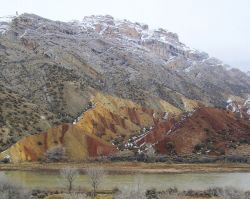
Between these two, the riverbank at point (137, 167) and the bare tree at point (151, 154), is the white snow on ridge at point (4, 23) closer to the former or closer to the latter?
the bare tree at point (151, 154)

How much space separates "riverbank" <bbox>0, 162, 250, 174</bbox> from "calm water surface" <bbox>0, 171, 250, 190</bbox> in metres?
2.90

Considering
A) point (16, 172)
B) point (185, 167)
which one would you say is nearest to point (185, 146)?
point (185, 167)

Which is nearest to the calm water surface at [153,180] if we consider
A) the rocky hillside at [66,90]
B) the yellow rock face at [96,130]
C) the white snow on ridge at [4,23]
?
the yellow rock face at [96,130]

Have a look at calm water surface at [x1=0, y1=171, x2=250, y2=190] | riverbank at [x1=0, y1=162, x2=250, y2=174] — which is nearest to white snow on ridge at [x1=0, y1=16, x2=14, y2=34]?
riverbank at [x1=0, y1=162, x2=250, y2=174]

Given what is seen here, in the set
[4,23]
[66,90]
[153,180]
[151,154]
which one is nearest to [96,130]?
[66,90]

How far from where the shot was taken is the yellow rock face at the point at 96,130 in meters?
83.1

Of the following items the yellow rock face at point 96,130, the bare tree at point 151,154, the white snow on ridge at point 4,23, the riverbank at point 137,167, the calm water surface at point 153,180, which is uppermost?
the white snow on ridge at point 4,23

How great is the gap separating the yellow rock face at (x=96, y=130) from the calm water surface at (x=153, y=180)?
41.7 ft

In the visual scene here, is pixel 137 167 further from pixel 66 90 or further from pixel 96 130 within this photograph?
pixel 66 90

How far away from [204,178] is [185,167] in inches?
402

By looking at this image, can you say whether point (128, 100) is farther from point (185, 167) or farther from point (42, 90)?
point (185, 167)

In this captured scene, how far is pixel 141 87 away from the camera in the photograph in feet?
524

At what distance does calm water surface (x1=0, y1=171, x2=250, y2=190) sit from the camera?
5923 cm

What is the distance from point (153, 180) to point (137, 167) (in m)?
12.4
